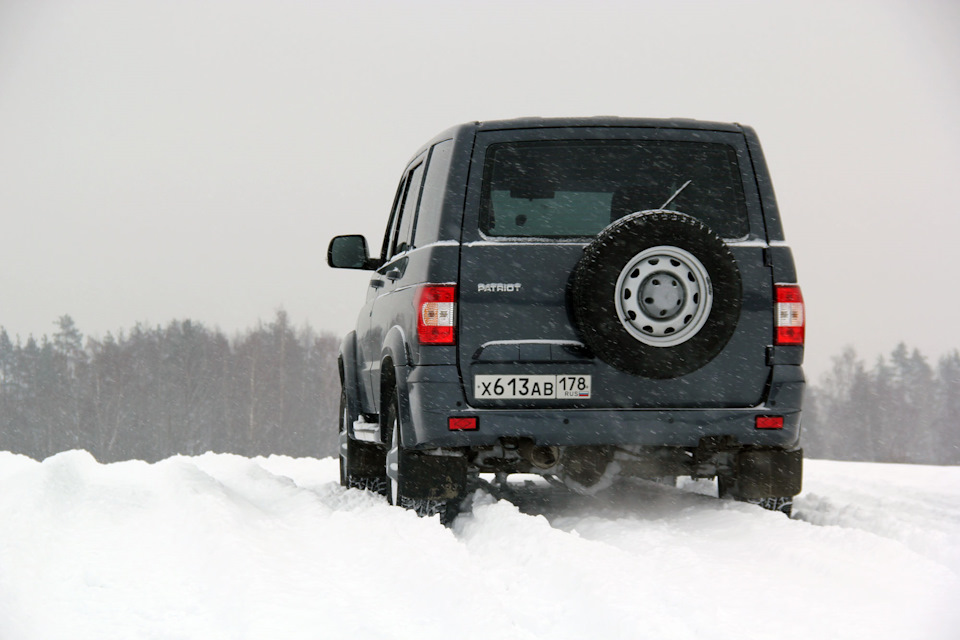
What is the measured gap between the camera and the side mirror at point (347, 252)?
6914 millimetres

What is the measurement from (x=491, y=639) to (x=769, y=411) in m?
2.46

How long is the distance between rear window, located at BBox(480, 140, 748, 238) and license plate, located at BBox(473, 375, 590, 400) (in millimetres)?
771

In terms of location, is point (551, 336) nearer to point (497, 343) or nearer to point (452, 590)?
point (497, 343)

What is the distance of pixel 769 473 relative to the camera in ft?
17.5

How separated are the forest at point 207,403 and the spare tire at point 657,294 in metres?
69.6

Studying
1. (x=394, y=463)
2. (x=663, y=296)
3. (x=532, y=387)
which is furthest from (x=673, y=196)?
(x=394, y=463)

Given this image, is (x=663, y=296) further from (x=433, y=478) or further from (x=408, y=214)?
(x=408, y=214)

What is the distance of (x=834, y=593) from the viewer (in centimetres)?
384

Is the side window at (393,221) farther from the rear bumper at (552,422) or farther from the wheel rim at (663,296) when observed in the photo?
the wheel rim at (663,296)

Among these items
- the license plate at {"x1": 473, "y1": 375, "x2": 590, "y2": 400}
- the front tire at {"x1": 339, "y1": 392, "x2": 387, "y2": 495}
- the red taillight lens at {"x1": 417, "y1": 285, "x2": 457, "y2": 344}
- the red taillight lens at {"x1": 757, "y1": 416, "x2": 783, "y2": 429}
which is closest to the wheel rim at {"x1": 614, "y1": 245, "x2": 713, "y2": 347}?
the license plate at {"x1": 473, "y1": 375, "x2": 590, "y2": 400}

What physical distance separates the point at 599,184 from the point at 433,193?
0.92 meters

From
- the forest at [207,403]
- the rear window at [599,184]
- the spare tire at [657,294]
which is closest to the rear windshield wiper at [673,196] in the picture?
the rear window at [599,184]

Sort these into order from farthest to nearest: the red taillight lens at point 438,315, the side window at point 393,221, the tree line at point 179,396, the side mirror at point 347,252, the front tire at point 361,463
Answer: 1. the tree line at point 179,396
2. the front tire at point 361,463
3. the side window at point 393,221
4. the side mirror at point 347,252
5. the red taillight lens at point 438,315

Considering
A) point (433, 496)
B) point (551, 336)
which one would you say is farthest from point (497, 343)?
point (433, 496)
